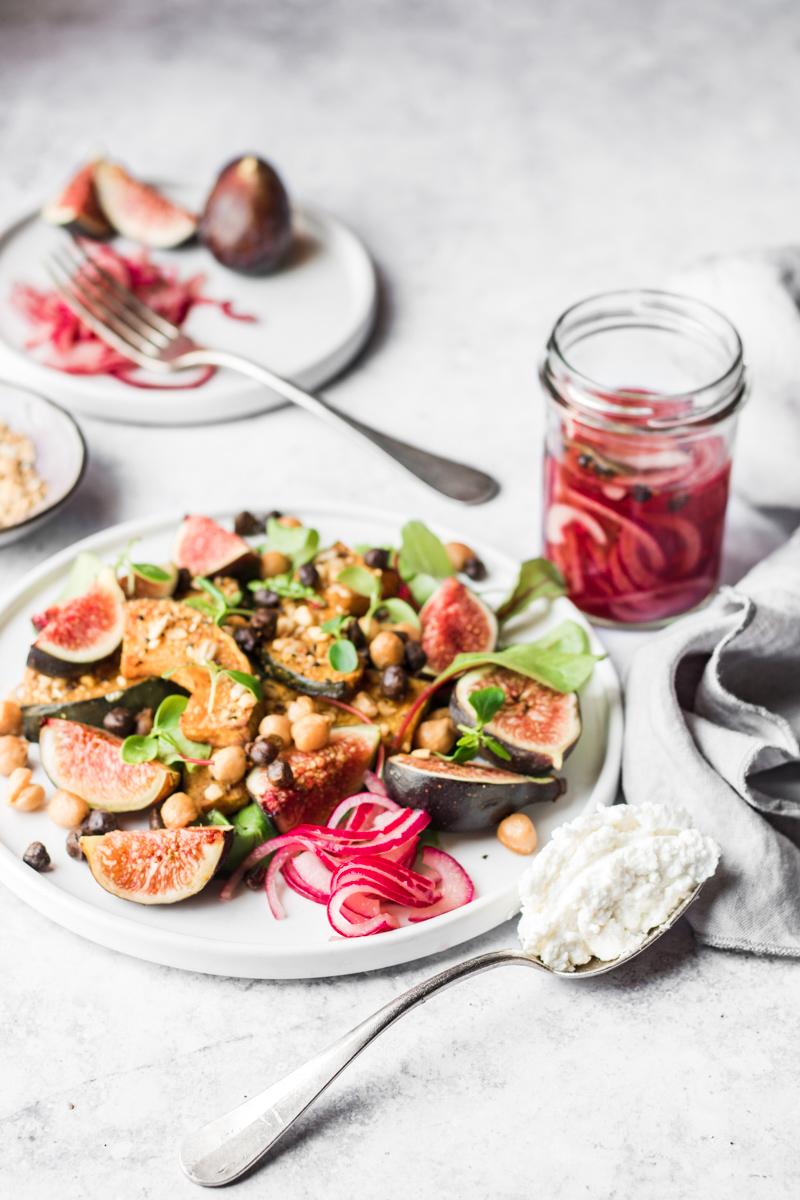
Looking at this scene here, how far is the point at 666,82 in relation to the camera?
5.11m

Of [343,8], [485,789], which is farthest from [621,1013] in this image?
[343,8]

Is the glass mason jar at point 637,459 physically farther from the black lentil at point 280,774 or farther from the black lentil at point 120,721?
the black lentil at point 120,721

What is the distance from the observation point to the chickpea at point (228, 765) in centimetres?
249

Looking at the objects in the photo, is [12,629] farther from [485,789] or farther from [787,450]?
[787,450]

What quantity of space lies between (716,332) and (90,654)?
1.54 m

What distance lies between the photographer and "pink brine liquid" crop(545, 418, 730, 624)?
286 cm

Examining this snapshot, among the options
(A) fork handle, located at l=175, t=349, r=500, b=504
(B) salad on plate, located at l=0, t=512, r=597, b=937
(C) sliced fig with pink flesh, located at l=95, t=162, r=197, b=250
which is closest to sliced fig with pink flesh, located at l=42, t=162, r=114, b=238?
(C) sliced fig with pink flesh, located at l=95, t=162, r=197, b=250

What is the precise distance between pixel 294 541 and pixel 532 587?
540mm

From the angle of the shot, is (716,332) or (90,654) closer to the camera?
(90,654)

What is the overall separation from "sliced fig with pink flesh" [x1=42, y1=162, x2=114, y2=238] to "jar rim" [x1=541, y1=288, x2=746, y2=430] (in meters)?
1.76

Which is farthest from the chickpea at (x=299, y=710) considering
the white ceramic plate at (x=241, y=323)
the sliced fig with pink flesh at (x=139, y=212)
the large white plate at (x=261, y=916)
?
the sliced fig with pink flesh at (x=139, y=212)

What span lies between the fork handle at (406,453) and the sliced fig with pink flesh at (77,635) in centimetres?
84

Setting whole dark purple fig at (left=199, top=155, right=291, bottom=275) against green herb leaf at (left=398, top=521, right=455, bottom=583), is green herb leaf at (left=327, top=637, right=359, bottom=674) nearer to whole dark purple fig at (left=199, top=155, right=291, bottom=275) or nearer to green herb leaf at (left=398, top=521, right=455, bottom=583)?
green herb leaf at (left=398, top=521, right=455, bottom=583)

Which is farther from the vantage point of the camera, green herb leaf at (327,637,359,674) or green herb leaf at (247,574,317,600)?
green herb leaf at (247,574,317,600)
